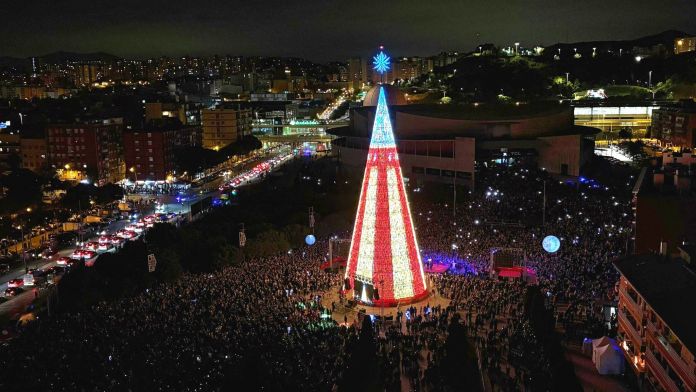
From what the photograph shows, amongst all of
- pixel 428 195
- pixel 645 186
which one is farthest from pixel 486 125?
pixel 645 186

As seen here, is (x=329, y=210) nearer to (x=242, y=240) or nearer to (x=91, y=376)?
(x=242, y=240)

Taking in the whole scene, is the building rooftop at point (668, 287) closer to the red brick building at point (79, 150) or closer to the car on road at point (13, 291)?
the car on road at point (13, 291)

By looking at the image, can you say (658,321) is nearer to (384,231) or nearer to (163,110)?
(384,231)

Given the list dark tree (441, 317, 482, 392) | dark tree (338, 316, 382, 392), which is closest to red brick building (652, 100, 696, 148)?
dark tree (441, 317, 482, 392)

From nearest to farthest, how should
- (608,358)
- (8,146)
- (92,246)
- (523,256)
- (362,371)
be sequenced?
(362,371) < (608,358) < (523,256) < (92,246) < (8,146)

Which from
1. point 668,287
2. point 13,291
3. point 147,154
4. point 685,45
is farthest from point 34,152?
point 685,45

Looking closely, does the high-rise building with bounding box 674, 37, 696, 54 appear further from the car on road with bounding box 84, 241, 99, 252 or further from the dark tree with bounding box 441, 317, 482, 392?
the dark tree with bounding box 441, 317, 482, 392
